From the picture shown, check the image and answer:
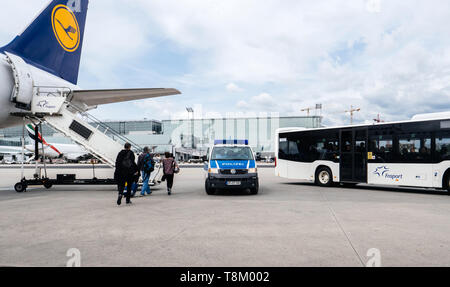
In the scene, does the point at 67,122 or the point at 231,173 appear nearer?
the point at 231,173

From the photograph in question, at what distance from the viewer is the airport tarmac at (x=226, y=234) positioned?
425cm

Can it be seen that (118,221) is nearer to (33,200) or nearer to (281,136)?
(33,200)

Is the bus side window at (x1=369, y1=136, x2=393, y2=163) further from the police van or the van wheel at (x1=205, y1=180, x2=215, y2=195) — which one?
the van wheel at (x1=205, y1=180, x2=215, y2=195)

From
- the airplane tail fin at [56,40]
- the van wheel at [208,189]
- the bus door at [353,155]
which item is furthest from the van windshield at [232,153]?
the airplane tail fin at [56,40]

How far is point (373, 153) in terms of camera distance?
541 inches

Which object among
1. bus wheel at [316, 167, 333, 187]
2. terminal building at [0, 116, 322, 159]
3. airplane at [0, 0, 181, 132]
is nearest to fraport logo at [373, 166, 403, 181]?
bus wheel at [316, 167, 333, 187]

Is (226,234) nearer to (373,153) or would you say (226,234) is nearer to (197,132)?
(373,153)

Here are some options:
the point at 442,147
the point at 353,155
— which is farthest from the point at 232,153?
the point at 442,147

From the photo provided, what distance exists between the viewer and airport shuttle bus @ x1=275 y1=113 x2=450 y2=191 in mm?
11992

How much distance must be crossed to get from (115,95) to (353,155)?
36.2 feet

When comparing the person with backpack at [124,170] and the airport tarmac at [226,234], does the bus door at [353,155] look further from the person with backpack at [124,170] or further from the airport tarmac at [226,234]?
the person with backpack at [124,170]
